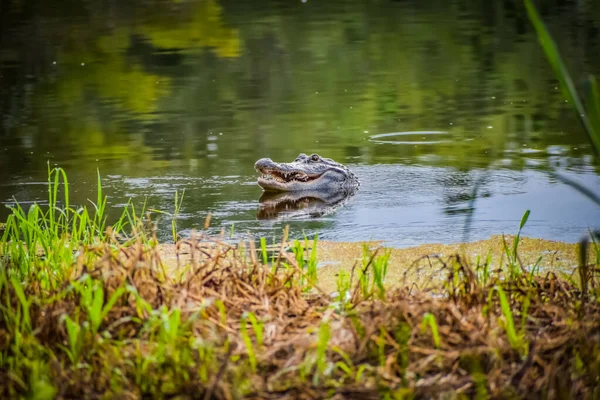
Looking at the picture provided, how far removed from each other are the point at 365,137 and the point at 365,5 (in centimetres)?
1562

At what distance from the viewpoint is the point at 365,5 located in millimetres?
24609

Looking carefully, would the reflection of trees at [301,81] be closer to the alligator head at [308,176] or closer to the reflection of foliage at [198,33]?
the reflection of foliage at [198,33]

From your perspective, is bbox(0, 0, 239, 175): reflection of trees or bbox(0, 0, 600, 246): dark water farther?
bbox(0, 0, 239, 175): reflection of trees

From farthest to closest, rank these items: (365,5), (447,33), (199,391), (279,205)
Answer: (365,5) → (447,33) → (279,205) → (199,391)

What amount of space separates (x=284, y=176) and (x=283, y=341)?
188 inches

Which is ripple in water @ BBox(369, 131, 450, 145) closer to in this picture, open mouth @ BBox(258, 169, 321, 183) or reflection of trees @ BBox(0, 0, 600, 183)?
reflection of trees @ BBox(0, 0, 600, 183)

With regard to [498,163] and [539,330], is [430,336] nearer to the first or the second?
[539,330]

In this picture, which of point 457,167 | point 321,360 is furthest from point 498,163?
point 321,360

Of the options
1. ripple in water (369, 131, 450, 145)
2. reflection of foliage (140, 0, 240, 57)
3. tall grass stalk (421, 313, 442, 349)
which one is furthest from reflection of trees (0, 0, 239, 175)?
tall grass stalk (421, 313, 442, 349)

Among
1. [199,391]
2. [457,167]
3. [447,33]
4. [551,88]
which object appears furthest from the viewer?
[447,33]

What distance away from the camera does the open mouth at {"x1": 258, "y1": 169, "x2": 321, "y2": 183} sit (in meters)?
7.53

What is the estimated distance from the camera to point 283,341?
9.68 feet

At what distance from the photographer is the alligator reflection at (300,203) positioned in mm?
6867

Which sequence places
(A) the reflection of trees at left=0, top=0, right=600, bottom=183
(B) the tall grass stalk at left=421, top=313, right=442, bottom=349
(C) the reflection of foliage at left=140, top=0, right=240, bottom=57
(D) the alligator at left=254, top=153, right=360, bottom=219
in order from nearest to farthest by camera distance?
(B) the tall grass stalk at left=421, top=313, right=442, bottom=349
(D) the alligator at left=254, top=153, right=360, bottom=219
(A) the reflection of trees at left=0, top=0, right=600, bottom=183
(C) the reflection of foliage at left=140, top=0, right=240, bottom=57
